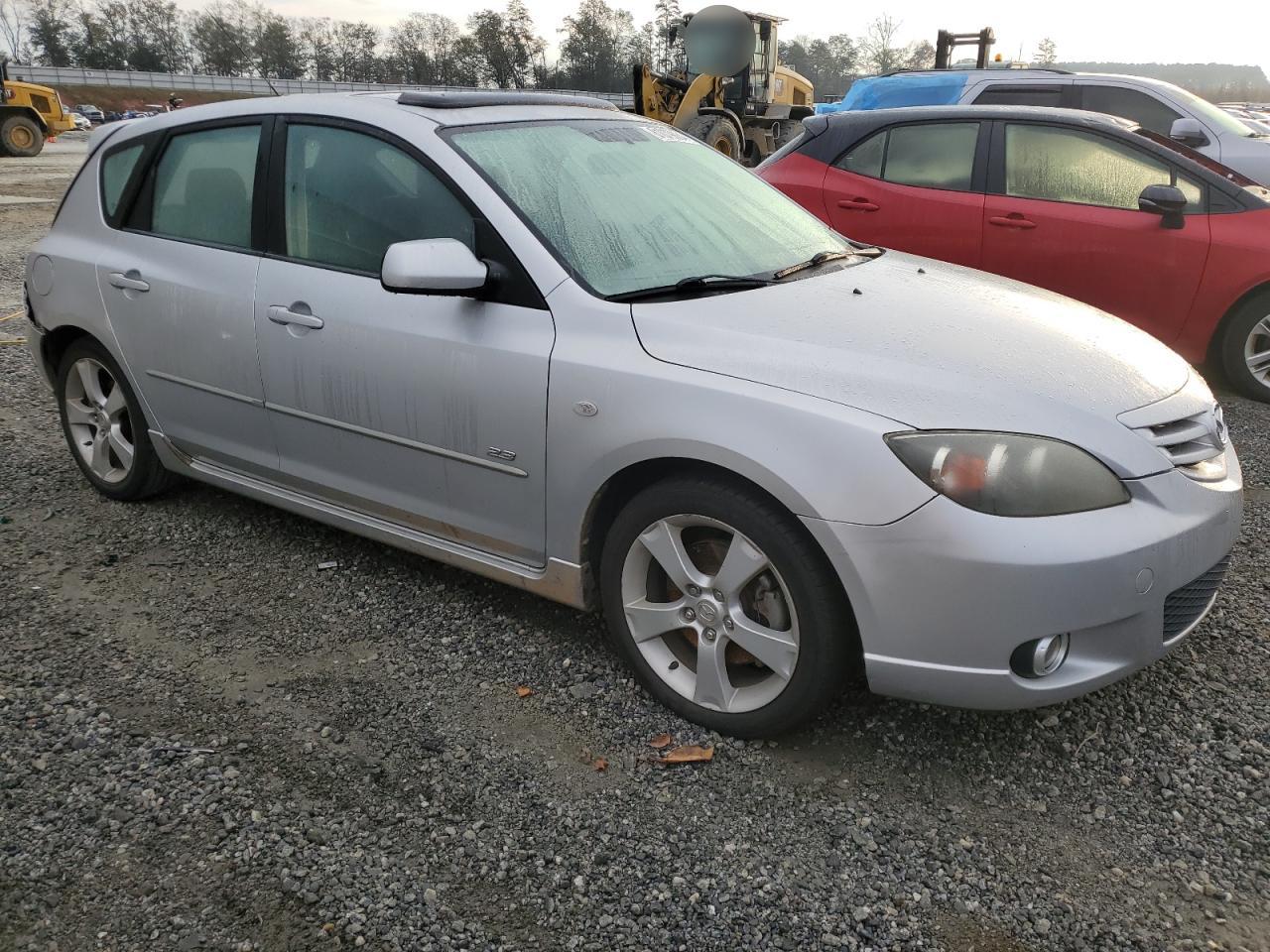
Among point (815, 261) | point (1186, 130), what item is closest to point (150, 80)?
point (1186, 130)

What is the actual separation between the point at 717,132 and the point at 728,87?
7.84ft

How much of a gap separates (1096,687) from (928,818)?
0.52 meters

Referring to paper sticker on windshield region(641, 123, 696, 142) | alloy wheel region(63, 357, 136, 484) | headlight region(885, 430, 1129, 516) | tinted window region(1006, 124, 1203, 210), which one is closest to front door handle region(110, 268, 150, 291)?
alloy wheel region(63, 357, 136, 484)

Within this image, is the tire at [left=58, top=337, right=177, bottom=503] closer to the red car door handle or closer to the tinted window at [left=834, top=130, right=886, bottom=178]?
the tinted window at [left=834, top=130, right=886, bottom=178]

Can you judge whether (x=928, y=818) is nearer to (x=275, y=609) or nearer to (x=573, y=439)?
(x=573, y=439)

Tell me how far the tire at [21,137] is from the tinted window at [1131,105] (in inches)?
1020

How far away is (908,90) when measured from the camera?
9805 mm

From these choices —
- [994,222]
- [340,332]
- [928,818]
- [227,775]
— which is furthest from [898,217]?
[227,775]

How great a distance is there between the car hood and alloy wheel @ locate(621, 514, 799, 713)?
463 mm

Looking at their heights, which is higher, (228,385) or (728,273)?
(728,273)

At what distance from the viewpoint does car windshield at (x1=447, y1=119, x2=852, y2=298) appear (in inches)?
119

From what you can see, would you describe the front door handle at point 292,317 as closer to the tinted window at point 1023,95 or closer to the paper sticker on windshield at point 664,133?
the paper sticker on windshield at point 664,133

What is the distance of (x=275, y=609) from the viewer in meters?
3.58

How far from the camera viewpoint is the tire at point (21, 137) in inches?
995
